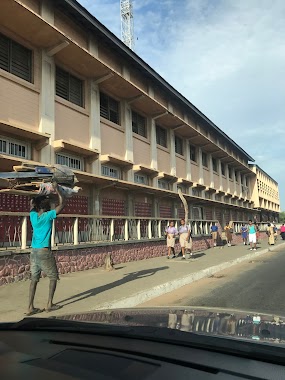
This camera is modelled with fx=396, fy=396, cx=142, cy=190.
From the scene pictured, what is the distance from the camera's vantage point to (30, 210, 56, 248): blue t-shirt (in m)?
7.02

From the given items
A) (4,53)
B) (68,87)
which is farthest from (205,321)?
(68,87)

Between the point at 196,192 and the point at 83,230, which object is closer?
the point at 83,230

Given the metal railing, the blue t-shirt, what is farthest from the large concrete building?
the blue t-shirt

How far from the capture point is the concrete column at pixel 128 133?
1873 cm

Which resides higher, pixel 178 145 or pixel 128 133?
pixel 178 145

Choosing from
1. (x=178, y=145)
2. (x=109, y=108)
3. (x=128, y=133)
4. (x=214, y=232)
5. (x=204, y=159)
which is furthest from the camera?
(x=204, y=159)

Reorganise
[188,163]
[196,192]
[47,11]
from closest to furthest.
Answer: [47,11] < [188,163] < [196,192]

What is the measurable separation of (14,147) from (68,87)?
3989mm

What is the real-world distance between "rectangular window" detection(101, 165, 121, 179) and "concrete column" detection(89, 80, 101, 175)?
2.81 feet

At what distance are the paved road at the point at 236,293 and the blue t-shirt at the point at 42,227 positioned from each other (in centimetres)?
280

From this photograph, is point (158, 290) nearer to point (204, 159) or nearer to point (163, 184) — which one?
point (163, 184)

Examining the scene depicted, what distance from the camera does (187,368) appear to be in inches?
77.0

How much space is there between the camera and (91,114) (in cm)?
1623

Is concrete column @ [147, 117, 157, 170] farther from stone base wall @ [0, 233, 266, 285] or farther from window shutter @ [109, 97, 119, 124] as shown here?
stone base wall @ [0, 233, 266, 285]
